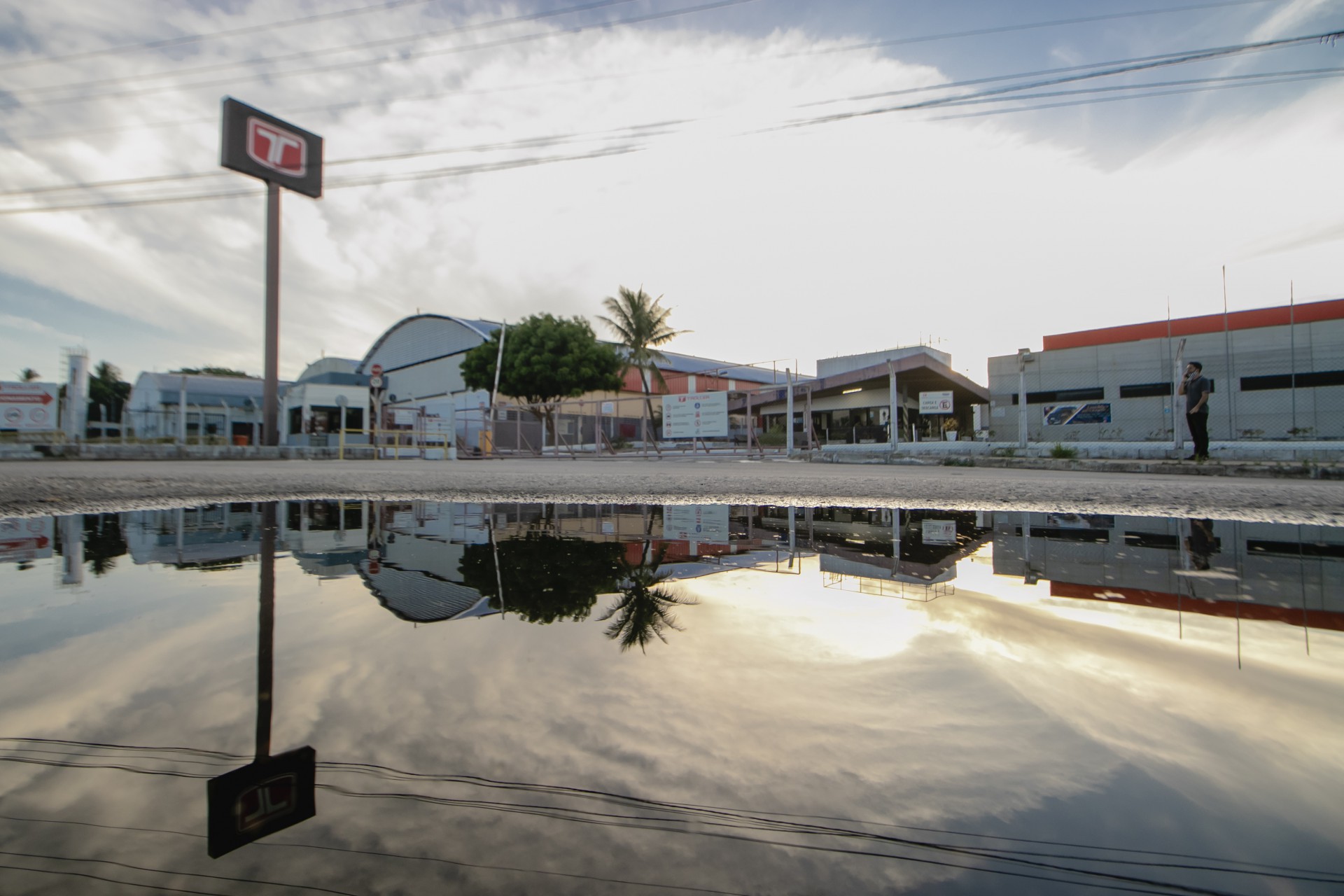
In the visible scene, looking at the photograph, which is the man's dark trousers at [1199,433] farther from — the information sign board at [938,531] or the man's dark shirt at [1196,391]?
the information sign board at [938,531]

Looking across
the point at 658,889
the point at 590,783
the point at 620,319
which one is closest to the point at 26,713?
the point at 590,783

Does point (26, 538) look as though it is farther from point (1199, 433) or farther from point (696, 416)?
point (696, 416)

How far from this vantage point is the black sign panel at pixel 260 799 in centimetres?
72

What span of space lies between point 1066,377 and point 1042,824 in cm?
3670

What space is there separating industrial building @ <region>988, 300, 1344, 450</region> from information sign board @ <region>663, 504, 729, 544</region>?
2463 centimetres

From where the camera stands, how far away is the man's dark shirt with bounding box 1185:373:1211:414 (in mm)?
9492

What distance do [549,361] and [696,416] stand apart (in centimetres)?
2032

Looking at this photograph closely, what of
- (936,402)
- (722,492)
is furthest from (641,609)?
(936,402)

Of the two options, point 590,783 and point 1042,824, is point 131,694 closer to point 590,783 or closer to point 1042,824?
point 590,783

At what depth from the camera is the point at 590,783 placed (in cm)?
81

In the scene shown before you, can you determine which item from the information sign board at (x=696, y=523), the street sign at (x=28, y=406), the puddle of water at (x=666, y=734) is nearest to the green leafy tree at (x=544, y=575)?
the puddle of water at (x=666, y=734)

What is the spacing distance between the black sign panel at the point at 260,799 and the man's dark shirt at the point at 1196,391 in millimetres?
11783

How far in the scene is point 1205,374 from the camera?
97.6ft

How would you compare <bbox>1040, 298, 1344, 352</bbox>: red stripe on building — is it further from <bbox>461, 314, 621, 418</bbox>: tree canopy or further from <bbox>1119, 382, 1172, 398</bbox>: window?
<bbox>461, 314, 621, 418</bbox>: tree canopy
